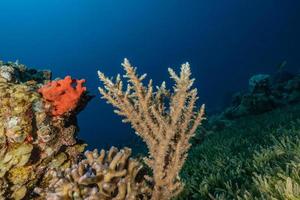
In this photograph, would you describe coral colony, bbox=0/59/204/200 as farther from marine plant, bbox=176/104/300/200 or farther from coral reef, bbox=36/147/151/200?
marine plant, bbox=176/104/300/200

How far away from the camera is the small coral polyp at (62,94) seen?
5.66 meters

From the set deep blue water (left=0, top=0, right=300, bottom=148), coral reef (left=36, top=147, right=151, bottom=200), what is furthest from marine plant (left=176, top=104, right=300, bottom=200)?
deep blue water (left=0, top=0, right=300, bottom=148)

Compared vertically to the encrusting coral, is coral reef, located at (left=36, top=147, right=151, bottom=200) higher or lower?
lower

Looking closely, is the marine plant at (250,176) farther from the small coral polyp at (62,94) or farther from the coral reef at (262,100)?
the coral reef at (262,100)

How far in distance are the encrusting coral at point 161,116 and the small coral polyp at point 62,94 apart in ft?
4.38

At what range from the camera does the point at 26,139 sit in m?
5.54

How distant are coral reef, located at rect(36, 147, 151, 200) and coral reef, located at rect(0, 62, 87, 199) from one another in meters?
1.27

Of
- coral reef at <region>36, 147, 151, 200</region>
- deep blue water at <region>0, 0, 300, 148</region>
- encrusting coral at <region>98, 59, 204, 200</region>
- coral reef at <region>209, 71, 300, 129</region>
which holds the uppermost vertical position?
deep blue water at <region>0, 0, 300, 148</region>

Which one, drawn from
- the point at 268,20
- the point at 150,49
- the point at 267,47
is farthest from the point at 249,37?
the point at 150,49

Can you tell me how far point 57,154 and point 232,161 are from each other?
3823mm

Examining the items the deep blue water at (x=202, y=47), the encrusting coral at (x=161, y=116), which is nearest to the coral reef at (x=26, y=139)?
the encrusting coral at (x=161, y=116)

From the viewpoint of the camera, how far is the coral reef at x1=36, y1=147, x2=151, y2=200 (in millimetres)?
4141

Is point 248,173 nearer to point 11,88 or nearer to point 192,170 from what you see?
point 192,170

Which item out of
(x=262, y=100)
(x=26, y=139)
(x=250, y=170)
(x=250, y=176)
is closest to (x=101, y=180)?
(x=26, y=139)
